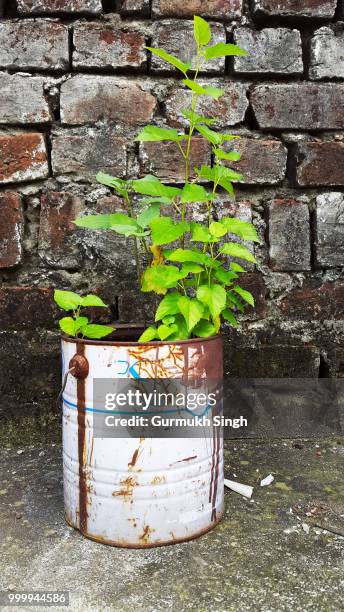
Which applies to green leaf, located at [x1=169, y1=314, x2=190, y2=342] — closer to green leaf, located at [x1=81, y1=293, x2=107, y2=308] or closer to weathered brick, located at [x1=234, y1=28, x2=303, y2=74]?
green leaf, located at [x1=81, y1=293, x2=107, y2=308]

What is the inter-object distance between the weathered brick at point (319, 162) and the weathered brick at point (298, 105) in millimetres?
74

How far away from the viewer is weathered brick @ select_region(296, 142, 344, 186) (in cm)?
195

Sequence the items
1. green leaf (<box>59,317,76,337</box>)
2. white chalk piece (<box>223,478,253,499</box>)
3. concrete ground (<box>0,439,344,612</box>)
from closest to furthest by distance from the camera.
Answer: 1. concrete ground (<box>0,439,344,612</box>)
2. green leaf (<box>59,317,76,337</box>)
3. white chalk piece (<box>223,478,253,499</box>)

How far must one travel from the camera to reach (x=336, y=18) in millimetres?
1961

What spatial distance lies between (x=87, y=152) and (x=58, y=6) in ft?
1.69

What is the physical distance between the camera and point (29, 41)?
6.13ft

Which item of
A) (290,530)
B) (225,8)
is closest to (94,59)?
(225,8)

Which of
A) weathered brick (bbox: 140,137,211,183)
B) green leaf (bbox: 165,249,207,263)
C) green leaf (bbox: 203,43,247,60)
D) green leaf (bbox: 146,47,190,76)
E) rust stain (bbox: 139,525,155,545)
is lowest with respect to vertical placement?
rust stain (bbox: 139,525,155,545)

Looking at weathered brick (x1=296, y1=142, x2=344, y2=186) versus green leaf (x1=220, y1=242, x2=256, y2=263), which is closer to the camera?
green leaf (x1=220, y1=242, x2=256, y2=263)

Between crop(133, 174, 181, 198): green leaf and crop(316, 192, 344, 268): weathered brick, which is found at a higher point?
crop(133, 174, 181, 198): green leaf

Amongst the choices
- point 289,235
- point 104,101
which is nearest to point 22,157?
point 104,101

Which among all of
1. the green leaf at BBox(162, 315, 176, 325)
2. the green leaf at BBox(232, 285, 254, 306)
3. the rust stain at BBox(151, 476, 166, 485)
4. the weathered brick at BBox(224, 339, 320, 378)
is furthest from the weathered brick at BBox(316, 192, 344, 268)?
the rust stain at BBox(151, 476, 166, 485)

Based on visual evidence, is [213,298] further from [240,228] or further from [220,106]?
[220,106]

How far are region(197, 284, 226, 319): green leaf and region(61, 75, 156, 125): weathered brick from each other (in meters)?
0.86
